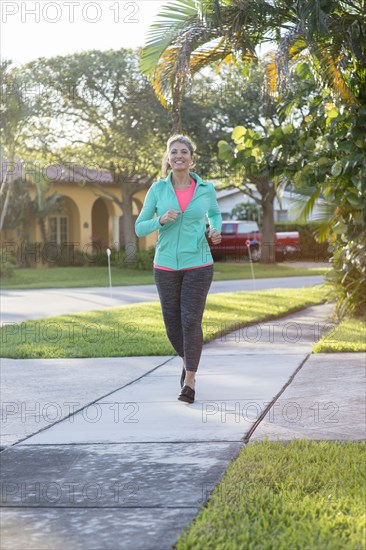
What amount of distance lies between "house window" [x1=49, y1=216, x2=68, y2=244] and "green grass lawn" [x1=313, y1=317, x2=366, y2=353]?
29267 millimetres

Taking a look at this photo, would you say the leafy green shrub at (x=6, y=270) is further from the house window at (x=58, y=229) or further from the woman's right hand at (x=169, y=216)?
the woman's right hand at (x=169, y=216)

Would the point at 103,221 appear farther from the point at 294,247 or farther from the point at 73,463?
the point at 73,463

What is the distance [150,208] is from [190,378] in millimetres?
1330

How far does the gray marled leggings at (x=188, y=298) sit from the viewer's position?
282 inches

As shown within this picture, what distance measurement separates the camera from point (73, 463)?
5.32m

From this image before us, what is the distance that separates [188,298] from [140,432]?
4.67ft

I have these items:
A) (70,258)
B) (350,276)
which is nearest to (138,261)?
(70,258)

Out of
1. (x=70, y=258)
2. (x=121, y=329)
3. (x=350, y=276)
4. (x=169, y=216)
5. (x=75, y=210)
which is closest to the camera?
(x=169, y=216)

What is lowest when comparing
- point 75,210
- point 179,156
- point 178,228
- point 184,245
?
point 184,245

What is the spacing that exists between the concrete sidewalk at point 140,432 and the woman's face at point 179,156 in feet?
5.84

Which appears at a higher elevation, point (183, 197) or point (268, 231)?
point (183, 197)

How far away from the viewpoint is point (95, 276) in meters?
32.8

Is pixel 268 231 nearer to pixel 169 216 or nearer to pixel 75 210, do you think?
pixel 75 210

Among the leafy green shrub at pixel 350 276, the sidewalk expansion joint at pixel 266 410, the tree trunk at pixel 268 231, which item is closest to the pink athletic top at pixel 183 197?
the sidewalk expansion joint at pixel 266 410
